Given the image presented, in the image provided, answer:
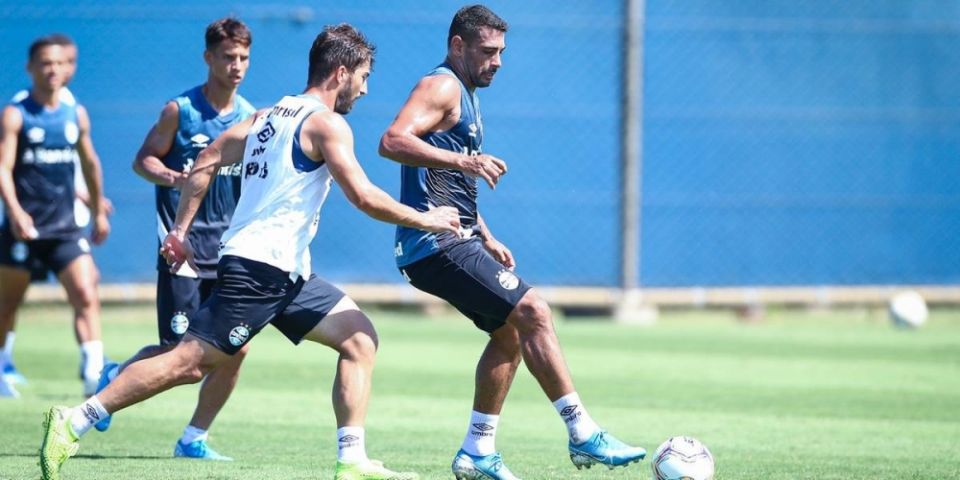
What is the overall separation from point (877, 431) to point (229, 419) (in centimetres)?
421

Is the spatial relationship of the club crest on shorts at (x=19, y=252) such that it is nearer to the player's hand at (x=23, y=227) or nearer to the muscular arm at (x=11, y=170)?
the muscular arm at (x=11, y=170)

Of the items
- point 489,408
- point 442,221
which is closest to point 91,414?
point 442,221

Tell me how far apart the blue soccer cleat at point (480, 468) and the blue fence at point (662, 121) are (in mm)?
10553

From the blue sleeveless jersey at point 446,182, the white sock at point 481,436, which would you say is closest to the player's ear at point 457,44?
the blue sleeveless jersey at point 446,182

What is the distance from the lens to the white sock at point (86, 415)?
6.45 metres

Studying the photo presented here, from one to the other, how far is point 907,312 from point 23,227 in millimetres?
10719

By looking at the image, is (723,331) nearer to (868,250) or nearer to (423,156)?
(868,250)

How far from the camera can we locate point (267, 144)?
655 centimetres

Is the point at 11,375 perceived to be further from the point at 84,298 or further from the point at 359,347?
the point at 359,347

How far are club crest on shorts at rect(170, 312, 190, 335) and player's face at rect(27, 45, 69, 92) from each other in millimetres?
3400

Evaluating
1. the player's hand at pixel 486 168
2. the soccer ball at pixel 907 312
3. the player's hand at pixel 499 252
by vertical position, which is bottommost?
the player's hand at pixel 499 252

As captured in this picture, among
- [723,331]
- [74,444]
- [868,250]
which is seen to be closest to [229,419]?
[74,444]

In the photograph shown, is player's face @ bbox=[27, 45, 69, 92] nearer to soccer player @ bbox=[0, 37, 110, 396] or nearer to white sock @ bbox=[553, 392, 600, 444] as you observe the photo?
soccer player @ bbox=[0, 37, 110, 396]

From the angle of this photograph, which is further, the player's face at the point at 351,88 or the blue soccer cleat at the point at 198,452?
the blue soccer cleat at the point at 198,452
